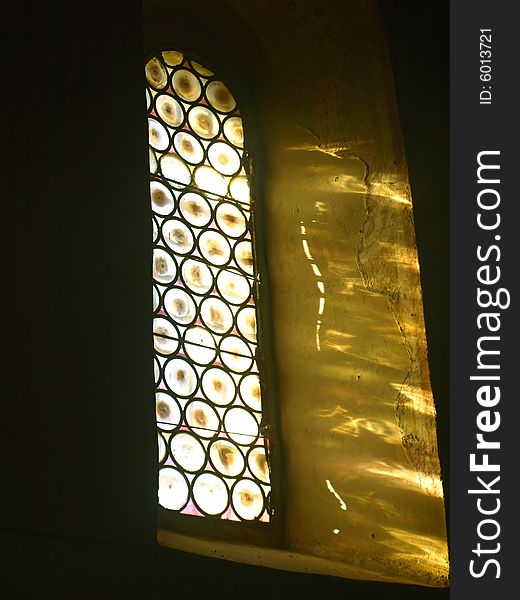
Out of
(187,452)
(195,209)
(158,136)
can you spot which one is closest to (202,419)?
(187,452)

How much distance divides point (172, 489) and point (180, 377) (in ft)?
1.68

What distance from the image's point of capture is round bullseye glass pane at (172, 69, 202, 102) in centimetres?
521

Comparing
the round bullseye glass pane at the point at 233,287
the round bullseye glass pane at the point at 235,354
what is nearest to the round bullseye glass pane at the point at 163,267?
the round bullseye glass pane at the point at 233,287

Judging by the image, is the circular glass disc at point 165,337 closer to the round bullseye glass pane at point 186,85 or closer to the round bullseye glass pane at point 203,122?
the round bullseye glass pane at point 203,122

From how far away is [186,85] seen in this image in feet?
17.3

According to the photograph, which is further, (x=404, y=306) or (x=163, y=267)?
(x=163, y=267)

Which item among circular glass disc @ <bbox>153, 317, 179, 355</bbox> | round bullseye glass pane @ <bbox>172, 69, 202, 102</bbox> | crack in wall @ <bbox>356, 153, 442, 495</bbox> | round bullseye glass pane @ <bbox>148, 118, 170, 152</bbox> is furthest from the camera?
round bullseye glass pane @ <bbox>172, 69, 202, 102</bbox>

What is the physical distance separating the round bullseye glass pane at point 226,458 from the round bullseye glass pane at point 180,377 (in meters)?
0.27

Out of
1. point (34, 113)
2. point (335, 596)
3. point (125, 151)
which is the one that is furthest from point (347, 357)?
point (34, 113)

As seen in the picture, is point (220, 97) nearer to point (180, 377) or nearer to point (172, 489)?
point (180, 377)

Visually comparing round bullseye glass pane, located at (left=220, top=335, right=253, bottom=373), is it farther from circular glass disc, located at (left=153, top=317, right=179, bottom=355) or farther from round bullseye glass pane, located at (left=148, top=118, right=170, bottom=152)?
round bullseye glass pane, located at (left=148, top=118, right=170, bottom=152)

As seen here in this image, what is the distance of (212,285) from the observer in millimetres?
4984

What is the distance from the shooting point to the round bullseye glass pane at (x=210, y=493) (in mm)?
4543

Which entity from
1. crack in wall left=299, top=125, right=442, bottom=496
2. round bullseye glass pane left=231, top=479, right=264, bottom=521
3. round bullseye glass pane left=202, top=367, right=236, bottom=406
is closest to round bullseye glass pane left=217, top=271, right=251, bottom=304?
round bullseye glass pane left=202, top=367, right=236, bottom=406
